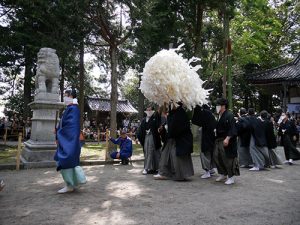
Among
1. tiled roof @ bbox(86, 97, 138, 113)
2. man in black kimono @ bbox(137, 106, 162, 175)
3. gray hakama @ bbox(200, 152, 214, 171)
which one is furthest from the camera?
tiled roof @ bbox(86, 97, 138, 113)

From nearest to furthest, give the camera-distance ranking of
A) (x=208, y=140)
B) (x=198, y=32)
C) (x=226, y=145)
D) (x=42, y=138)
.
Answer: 1. (x=226, y=145)
2. (x=208, y=140)
3. (x=42, y=138)
4. (x=198, y=32)

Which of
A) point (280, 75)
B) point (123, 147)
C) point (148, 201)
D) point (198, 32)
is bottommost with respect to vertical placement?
point (148, 201)

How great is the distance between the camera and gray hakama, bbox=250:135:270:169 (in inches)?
389

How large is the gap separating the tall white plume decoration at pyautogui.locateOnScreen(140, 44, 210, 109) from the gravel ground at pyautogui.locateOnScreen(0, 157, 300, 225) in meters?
1.94

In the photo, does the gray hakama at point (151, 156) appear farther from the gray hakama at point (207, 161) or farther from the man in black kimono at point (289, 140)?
the man in black kimono at point (289, 140)

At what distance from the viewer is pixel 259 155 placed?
32.7ft

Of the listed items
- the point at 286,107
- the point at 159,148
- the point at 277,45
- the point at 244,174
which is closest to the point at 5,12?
the point at 159,148

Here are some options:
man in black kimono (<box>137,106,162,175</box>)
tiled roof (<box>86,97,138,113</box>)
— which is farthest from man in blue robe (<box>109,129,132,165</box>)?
tiled roof (<box>86,97,138,113</box>)

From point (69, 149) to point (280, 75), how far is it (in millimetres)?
17181

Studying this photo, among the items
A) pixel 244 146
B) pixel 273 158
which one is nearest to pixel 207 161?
pixel 244 146

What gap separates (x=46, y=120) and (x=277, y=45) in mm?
23459

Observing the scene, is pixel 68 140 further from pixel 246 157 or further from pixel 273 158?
pixel 273 158

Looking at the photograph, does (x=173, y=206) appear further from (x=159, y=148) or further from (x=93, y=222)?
(x=159, y=148)

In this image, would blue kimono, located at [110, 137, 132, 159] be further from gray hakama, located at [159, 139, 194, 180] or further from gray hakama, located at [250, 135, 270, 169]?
gray hakama, located at [250, 135, 270, 169]
